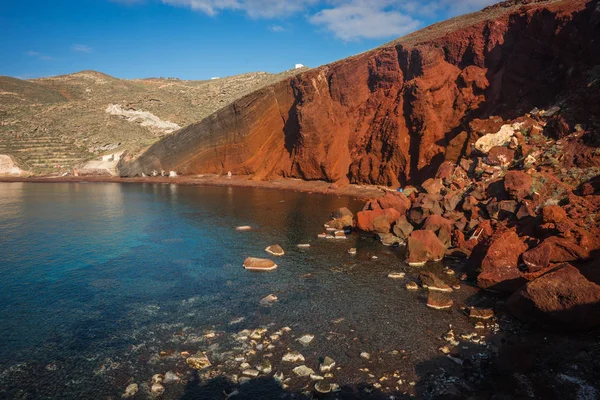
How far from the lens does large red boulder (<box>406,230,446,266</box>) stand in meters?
21.8

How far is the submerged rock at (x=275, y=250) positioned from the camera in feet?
76.3

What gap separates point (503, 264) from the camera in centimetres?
1805

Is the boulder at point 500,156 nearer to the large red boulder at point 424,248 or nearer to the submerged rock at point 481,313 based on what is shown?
the large red boulder at point 424,248

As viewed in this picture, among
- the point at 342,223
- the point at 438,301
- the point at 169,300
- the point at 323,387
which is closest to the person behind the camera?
the point at 323,387

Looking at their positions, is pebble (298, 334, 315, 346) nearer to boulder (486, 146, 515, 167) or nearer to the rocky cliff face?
boulder (486, 146, 515, 167)

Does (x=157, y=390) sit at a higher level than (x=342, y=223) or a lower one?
lower

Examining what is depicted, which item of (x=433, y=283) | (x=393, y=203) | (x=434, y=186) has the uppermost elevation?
(x=434, y=186)

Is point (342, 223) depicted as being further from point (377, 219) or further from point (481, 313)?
point (481, 313)

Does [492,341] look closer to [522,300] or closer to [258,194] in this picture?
[522,300]

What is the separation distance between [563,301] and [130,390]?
13.9m

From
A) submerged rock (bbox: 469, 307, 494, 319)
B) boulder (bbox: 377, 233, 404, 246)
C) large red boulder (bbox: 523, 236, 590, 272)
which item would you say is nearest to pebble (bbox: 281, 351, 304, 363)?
submerged rock (bbox: 469, 307, 494, 319)

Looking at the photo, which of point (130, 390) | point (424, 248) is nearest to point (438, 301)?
point (424, 248)

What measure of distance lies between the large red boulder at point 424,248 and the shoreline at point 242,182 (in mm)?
20089

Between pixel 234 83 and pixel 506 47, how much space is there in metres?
81.4
